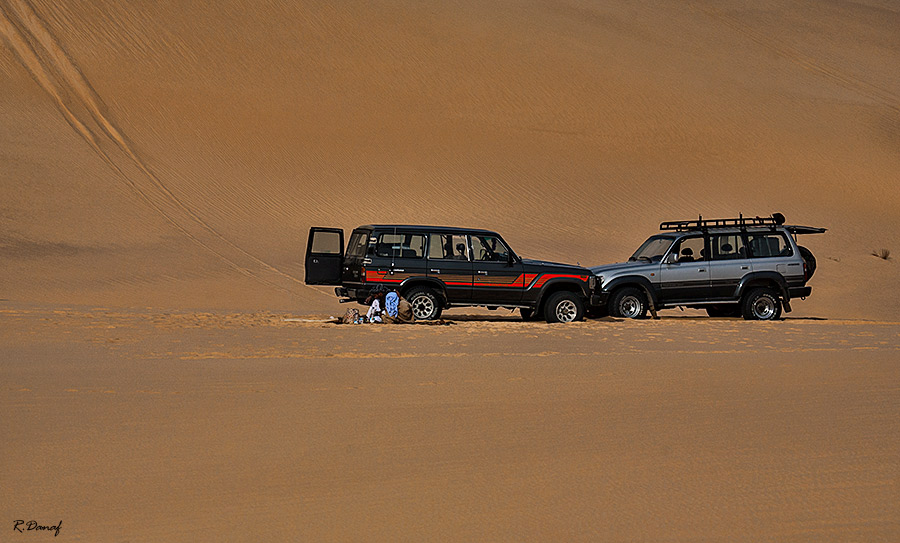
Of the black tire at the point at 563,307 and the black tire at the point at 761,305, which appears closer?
the black tire at the point at 563,307

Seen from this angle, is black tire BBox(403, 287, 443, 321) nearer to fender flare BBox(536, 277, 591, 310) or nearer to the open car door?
the open car door

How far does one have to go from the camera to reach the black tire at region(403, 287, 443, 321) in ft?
53.6

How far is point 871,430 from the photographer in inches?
291

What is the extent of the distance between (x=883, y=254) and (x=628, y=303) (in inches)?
633

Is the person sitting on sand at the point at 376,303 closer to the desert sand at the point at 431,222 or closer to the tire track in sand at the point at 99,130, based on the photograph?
the desert sand at the point at 431,222

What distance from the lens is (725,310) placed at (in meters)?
19.2

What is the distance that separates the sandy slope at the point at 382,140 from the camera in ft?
88.9

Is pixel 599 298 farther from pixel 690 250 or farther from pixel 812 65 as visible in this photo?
pixel 812 65

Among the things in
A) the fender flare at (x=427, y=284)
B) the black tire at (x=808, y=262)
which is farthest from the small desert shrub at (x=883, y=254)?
the fender flare at (x=427, y=284)

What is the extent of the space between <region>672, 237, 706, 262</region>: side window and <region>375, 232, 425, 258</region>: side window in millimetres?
4656

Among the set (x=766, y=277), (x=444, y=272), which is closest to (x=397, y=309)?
(x=444, y=272)

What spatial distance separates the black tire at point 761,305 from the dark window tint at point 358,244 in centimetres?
703

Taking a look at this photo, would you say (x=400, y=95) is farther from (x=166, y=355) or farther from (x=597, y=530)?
(x=597, y=530)

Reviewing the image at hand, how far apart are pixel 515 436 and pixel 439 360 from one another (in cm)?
444
